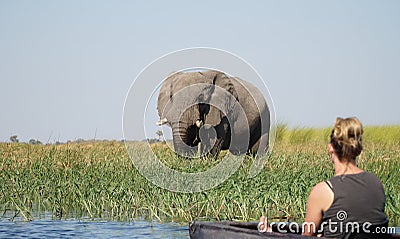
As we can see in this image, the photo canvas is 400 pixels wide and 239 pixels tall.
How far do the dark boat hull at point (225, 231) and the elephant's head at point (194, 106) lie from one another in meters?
8.65

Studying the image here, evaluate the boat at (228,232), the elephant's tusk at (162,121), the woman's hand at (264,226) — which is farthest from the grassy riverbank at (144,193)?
the elephant's tusk at (162,121)

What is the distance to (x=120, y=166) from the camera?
12.2 meters

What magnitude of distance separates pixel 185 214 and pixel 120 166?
3.37m

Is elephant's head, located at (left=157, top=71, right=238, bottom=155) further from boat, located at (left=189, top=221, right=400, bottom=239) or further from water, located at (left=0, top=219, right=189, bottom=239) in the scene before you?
boat, located at (left=189, top=221, right=400, bottom=239)

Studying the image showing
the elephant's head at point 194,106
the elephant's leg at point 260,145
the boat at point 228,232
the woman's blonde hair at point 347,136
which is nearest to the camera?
the woman's blonde hair at point 347,136

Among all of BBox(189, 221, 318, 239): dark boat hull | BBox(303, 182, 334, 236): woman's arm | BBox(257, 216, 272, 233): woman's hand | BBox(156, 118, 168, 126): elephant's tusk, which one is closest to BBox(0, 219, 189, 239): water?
BBox(189, 221, 318, 239): dark boat hull

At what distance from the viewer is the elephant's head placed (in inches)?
625

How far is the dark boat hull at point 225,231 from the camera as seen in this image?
18.6ft

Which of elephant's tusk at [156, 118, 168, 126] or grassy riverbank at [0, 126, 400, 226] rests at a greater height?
elephant's tusk at [156, 118, 168, 126]

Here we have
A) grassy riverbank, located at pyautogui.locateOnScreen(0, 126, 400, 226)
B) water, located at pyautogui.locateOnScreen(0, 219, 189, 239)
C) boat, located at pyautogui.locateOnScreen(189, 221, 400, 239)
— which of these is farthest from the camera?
grassy riverbank, located at pyautogui.locateOnScreen(0, 126, 400, 226)

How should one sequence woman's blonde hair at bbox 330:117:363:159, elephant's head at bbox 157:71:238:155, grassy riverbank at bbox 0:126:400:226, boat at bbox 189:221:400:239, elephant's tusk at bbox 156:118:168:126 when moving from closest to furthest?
woman's blonde hair at bbox 330:117:363:159
boat at bbox 189:221:400:239
grassy riverbank at bbox 0:126:400:226
elephant's head at bbox 157:71:238:155
elephant's tusk at bbox 156:118:168:126

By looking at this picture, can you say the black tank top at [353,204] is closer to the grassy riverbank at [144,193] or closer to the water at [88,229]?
the water at [88,229]

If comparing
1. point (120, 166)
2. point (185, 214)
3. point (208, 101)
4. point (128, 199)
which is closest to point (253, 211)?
point (185, 214)

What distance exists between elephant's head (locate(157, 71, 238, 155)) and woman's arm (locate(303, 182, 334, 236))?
9902 millimetres
